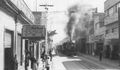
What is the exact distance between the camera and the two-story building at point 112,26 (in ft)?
123

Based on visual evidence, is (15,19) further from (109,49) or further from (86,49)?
(86,49)

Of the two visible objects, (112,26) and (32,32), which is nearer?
(32,32)

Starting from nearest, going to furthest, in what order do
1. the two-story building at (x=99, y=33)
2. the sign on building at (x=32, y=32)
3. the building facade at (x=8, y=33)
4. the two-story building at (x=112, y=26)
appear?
the building facade at (x=8, y=33)
the sign on building at (x=32, y=32)
the two-story building at (x=112, y=26)
the two-story building at (x=99, y=33)

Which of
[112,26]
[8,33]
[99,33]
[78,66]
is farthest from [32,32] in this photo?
[99,33]

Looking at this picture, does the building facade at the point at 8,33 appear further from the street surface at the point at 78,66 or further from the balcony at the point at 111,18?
the balcony at the point at 111,18

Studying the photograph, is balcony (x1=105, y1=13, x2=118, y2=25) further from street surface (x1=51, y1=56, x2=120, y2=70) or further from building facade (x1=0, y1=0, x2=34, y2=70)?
building facade (x1=0, y1=0, x2=34, y2=70)

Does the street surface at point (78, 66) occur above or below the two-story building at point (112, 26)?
below

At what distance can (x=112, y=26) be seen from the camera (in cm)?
4103

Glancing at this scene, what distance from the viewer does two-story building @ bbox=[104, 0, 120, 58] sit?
3762cm

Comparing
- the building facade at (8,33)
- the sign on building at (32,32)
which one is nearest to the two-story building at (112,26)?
the sign on building at (32,32)

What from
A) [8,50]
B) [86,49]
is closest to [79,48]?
[86,49]

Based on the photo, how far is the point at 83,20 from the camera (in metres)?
78.1

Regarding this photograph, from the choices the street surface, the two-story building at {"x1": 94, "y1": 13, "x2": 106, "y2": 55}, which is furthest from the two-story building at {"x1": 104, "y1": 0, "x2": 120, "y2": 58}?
the street surface

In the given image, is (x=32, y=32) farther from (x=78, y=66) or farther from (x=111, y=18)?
(x=111, y=18)
